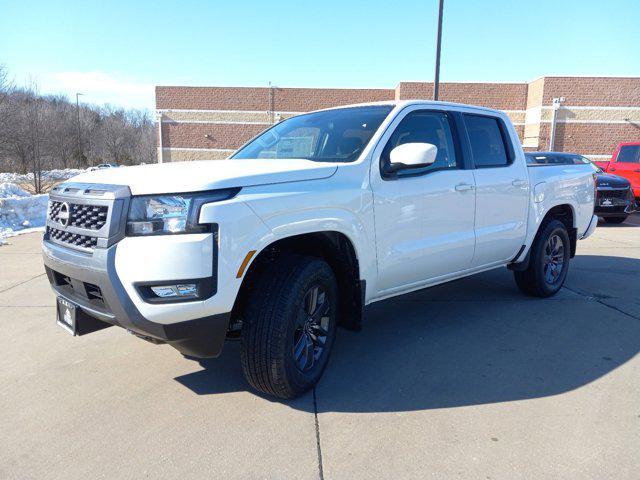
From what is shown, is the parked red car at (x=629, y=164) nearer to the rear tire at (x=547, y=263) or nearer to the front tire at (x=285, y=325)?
Answer: the rear tire at (x=547, y=263)

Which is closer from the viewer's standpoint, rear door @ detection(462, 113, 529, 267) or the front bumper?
the front bumper

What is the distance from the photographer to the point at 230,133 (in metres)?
42.6

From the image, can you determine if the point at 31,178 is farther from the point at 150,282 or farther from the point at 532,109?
the point at 532,109

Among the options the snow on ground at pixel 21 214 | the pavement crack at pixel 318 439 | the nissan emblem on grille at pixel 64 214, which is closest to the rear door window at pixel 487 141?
the pavement crack at pixel 318 439

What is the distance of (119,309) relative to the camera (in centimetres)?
260

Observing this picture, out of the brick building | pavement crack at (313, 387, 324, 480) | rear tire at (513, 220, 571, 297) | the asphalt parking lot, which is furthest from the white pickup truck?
the brick building

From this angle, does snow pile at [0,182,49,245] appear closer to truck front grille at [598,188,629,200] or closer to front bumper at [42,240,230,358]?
front bumper at [42,240,230,358]

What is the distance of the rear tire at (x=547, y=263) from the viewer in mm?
5223

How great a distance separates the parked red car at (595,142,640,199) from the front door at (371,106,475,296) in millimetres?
11591

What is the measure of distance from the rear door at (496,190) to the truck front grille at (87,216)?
3.01 metres

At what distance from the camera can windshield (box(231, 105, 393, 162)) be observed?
3.63 metres

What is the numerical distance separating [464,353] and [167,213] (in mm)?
2585

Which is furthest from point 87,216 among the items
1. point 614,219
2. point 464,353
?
point 614,219

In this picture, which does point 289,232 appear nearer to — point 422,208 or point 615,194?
point 422,208
